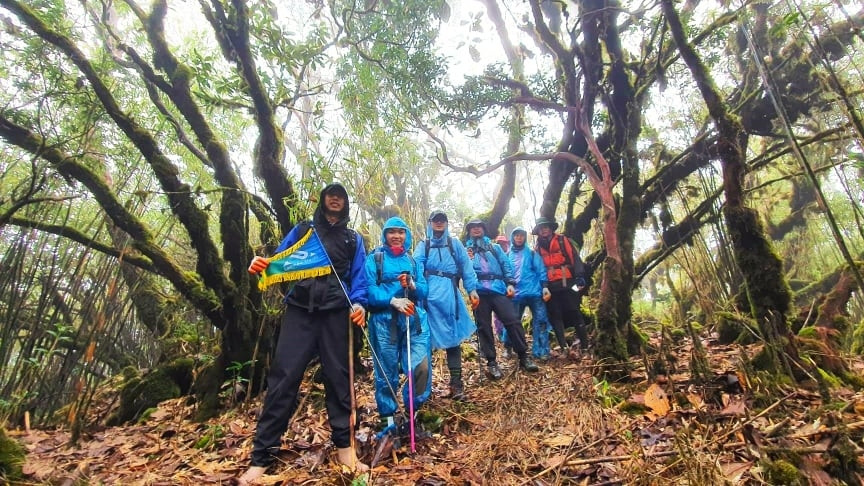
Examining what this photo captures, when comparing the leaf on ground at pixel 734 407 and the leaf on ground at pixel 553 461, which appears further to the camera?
the leaf on ground at pixel 734 407

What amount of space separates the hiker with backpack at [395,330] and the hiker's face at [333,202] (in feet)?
1.86

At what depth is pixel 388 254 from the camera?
12.7 ft

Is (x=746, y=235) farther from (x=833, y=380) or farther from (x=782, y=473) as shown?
(x=782, y=473)

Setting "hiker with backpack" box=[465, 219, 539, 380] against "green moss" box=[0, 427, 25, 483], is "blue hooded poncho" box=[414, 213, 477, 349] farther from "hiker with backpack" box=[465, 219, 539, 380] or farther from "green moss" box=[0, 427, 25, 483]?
"green moss" box=[0, 427, 25, 483]

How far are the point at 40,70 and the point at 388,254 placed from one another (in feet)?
15.1

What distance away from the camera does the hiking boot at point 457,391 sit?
427 cm

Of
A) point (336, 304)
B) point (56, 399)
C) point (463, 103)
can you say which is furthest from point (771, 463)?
point (56, 399)

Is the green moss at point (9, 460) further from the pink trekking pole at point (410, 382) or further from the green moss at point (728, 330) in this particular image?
the green moss at point (728, 330)

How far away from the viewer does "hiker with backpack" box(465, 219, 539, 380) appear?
17.0 ft

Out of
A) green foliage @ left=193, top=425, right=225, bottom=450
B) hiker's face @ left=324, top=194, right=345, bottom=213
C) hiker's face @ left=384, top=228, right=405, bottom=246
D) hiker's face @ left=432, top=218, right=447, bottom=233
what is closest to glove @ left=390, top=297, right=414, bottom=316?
hiker's face @ left=384, top=228, right=405, bottom=246

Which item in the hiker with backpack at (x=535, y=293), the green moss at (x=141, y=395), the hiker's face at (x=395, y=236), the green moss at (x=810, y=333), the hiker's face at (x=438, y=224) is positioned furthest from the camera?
the hiker with backpack at (x=535, y=293)

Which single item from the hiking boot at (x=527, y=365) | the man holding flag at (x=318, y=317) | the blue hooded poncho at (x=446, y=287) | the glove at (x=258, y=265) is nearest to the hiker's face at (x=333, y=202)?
the man holding flag at (x=318, y=317)

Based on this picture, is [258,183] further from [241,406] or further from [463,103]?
[463,103]

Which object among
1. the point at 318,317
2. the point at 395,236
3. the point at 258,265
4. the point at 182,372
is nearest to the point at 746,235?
the point at 395,236
